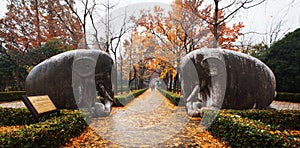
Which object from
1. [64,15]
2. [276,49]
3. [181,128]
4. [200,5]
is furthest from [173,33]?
[64,15]

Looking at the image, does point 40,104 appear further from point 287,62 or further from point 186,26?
point 287,62

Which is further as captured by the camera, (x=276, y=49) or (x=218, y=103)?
(x=276, y=49)

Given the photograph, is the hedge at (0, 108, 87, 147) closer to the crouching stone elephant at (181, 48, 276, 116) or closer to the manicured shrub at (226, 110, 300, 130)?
the crouching stone elephant at (181, 48, 276, 116)

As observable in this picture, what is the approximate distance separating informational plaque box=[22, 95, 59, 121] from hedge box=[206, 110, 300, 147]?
439 cm

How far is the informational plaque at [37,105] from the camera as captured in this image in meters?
3.92

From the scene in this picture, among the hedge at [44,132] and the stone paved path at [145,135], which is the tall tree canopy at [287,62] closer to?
the stone paved path at [145,135]

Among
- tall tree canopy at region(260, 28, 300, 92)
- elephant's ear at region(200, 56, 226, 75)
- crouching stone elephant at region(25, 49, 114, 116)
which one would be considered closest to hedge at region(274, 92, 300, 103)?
tall tree canopy at region(260, 28, 300, 92)

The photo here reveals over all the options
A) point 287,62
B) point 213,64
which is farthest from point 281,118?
point 287,62

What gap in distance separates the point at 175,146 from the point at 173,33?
12.5 meters

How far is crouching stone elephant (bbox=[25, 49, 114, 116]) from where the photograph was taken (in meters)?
6.56

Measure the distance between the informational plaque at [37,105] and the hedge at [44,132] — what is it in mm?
298

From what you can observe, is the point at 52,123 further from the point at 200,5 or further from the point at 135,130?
the point at 200,5

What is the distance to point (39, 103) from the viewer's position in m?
4.28

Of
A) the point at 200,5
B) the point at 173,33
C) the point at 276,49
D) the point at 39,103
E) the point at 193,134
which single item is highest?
the point at 200,5
